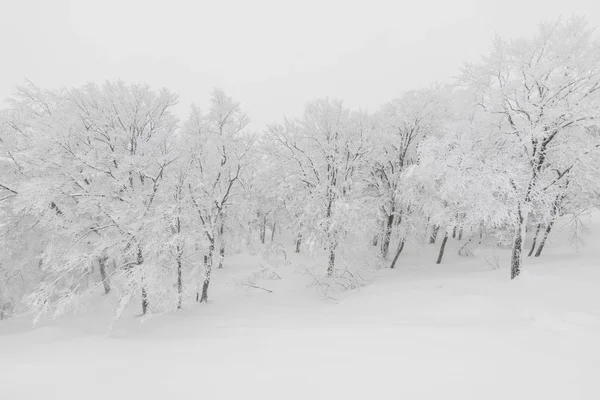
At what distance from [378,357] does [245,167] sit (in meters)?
12.6

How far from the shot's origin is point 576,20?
36.9ft

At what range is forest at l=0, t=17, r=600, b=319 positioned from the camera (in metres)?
11.1

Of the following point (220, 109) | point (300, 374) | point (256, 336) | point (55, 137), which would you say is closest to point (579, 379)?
point (300, 374)

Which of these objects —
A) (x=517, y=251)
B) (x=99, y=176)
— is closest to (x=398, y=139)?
(x=517, y=251)

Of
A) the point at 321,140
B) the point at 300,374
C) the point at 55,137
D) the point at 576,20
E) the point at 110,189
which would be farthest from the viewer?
the point at 321,140

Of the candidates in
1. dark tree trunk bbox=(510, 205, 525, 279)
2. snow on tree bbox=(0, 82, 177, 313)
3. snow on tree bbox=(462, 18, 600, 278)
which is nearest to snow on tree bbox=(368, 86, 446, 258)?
snow on tree bbox=(462, 18, 600, 278)

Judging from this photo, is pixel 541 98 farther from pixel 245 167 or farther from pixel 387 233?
pixel 245 167

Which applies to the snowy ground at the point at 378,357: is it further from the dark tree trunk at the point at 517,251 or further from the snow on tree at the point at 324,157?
→ the snow on tree at the point at 324,157

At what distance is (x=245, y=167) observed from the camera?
16.2 meters

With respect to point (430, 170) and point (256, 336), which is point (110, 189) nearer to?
point (256, 336)

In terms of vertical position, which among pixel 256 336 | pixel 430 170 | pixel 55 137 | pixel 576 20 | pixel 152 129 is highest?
pixel 576 20

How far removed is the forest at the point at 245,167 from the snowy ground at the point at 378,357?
3034 millimetres


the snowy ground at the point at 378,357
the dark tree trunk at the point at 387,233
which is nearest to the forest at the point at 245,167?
the dark tree trunk at the point at 387,233

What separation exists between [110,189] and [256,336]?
10071 millimetres
